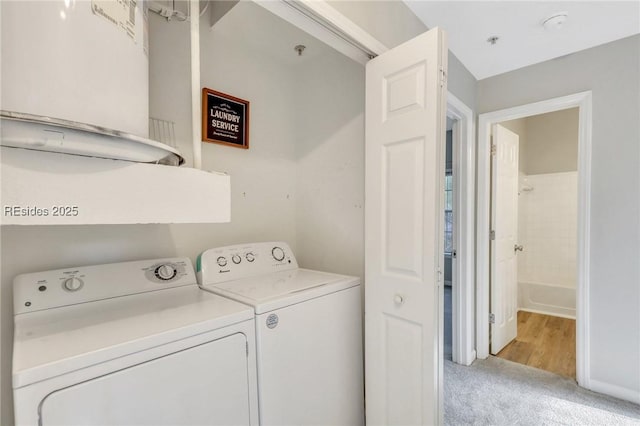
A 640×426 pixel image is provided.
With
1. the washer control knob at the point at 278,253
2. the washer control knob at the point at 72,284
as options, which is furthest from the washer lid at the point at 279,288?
the washer control knob at the point at 72,284

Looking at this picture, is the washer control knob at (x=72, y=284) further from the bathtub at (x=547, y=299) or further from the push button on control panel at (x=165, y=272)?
the bathtub at (x=547, y=299)

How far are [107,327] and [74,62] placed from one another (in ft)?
2.47

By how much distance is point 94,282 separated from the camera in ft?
3.76

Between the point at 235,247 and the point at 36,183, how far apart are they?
1033mm

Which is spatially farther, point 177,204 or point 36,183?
point 177,204

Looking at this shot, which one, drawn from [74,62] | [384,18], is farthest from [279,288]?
[384,18]

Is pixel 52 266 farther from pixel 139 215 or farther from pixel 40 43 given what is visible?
pixel 40 43

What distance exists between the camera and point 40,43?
641 millimetres

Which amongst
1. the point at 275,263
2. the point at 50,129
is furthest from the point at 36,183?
the point at 275,263

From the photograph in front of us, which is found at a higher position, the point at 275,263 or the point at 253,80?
the point at 253,80

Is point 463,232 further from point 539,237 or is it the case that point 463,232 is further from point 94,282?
point 94,282

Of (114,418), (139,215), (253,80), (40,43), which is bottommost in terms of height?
(114,418)

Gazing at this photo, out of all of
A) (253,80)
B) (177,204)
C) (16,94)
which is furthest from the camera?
(253,80)

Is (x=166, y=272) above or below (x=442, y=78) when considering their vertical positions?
below
